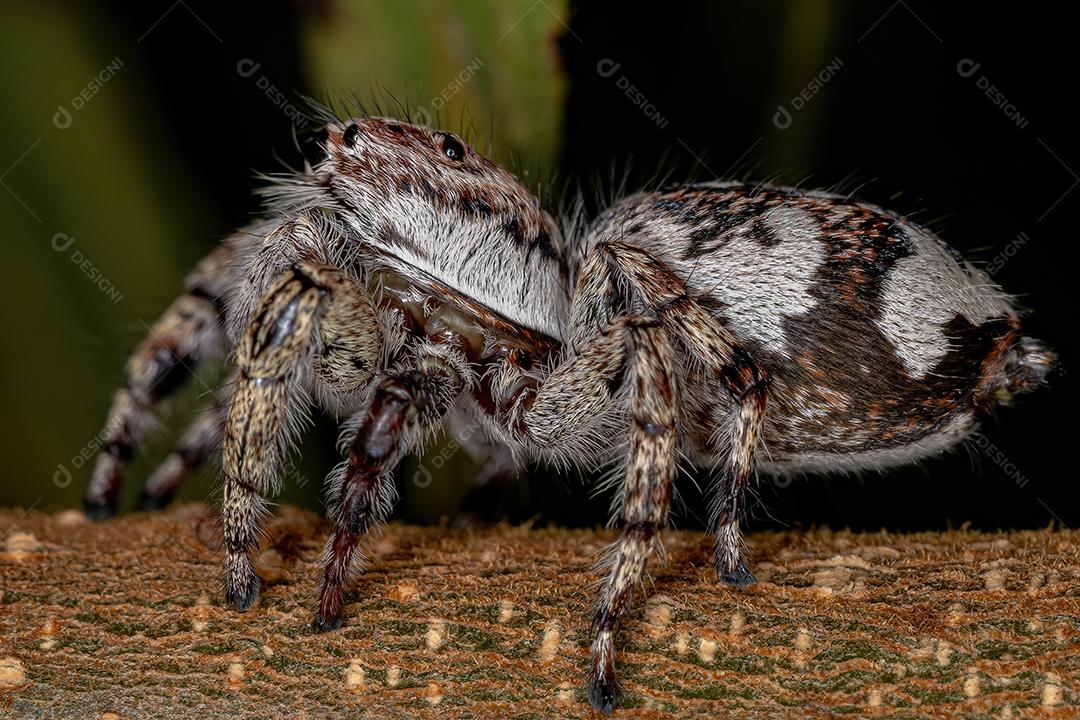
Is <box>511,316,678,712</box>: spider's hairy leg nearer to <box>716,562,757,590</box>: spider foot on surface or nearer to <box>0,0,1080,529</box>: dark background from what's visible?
<box>716,562,757,590</box>: spider foot on surface

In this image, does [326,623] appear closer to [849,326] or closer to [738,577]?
[738,577]

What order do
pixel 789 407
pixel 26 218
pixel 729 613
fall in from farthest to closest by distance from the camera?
pixel 26 218
pixel 789 407
pixel 729 613

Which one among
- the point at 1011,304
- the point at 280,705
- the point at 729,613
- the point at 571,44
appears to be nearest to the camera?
the point at 280,705

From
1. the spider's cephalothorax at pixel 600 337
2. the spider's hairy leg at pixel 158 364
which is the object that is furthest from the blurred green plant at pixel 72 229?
the spider's cephalothorax at pixel 600 337

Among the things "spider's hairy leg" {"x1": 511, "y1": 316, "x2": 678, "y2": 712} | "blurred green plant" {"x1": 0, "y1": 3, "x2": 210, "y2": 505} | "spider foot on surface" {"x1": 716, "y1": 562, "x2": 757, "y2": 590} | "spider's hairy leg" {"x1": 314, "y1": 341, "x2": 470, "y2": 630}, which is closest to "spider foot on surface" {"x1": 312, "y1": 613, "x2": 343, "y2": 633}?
→ "spider's hairy leg" {"x1": 314, "y1": 341, "x2": 470, "y2": 630}

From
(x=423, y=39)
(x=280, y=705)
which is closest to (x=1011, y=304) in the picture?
(x=423, y=39)

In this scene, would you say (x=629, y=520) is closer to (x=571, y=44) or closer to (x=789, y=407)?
(x=789, y=407)

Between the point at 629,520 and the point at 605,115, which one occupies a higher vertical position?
the point at 605,115
